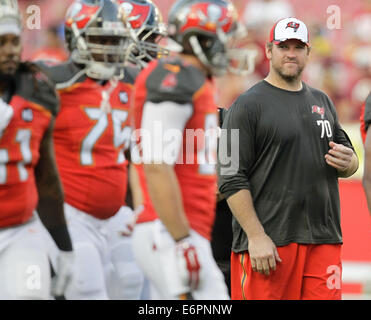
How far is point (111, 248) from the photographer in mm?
4637

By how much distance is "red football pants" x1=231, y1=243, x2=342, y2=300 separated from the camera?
14.4ft

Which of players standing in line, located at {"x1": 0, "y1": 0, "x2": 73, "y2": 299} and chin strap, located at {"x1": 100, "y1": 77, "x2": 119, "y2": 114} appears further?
chin strap, located at {"x1": 100, "y1": 77, "x2": 119, "y2": 114}

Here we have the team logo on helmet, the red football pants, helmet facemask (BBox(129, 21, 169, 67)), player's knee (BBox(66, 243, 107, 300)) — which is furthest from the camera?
the team logo on helmet

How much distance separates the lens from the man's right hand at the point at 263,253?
429 centimetres

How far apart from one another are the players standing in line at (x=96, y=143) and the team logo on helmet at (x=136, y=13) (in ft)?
1.95

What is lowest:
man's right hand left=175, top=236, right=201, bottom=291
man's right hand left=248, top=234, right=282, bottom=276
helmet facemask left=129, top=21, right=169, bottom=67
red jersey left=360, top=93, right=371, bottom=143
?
man's right hand left=248, top=234, right=282, bottom=276

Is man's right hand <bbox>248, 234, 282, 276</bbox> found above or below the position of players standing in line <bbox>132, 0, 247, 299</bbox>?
below

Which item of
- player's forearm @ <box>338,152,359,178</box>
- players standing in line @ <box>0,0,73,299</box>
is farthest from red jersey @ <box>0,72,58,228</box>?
player's forearm @ <box>338,152,359,178</box>

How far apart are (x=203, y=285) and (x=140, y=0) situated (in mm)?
2435

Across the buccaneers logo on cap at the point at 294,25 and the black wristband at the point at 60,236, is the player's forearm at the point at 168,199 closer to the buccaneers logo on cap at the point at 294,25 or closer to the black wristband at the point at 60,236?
the black wristband at the point at 60,236

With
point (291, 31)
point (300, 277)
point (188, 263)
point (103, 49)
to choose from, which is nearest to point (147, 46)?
point (103, 49)

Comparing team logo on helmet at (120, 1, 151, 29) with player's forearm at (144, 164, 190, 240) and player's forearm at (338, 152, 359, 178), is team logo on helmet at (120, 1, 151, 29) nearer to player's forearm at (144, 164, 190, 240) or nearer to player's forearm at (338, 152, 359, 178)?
player's forearm at (338, 152, 359, 178)

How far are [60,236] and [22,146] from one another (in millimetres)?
470

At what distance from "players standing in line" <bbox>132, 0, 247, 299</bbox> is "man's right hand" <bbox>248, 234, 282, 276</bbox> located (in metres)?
0.72
